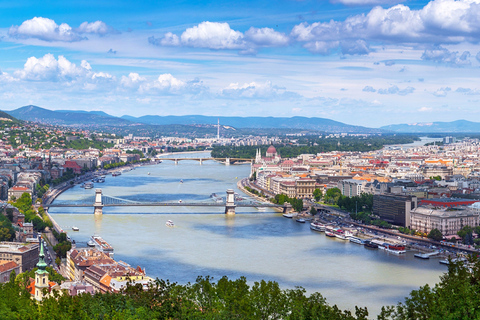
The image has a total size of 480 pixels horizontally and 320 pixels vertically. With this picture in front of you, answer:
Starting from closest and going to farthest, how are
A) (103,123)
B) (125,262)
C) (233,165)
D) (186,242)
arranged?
1. (125,262)
2. (186,242)
3. (233,165)
4. (103,123)

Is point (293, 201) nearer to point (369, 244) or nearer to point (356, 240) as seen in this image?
point (356, 240)

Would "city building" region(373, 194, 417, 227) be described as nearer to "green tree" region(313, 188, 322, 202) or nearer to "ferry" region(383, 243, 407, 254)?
"ferry" region(383, 243, 407, 254)

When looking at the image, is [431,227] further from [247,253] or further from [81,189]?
[81,189]

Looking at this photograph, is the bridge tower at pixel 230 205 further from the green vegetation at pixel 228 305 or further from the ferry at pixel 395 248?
the green vegetation at pixel 228 305

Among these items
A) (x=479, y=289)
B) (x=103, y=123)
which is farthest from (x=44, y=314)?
(x=103, y=123)

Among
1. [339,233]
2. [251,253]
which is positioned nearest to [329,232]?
[339,233]

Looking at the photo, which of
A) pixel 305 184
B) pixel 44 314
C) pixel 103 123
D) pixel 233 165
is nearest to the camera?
pixel 44 314
